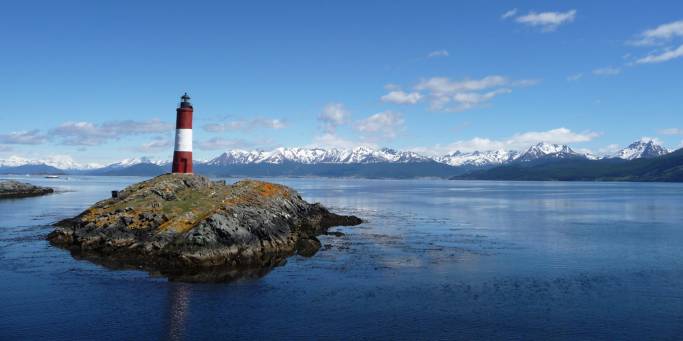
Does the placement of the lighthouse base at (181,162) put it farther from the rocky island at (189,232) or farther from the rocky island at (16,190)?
the rocky island at (16,190)

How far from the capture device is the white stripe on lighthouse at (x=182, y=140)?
66500 millimetres

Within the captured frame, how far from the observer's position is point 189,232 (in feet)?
143

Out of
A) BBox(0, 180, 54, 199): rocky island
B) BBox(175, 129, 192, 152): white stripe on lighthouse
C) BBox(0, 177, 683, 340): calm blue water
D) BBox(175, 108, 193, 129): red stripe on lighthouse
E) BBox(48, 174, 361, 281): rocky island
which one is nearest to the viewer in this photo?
BBox(0, 177, 683, 340): calm blue water

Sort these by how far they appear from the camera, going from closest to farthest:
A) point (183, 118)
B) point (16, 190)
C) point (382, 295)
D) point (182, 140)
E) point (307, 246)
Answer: point (382, 295) → point (307, 246) → point (183, 118) → point (182, 140) → point (16, 190)

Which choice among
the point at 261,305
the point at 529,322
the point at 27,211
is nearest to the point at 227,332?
the point at 261,305

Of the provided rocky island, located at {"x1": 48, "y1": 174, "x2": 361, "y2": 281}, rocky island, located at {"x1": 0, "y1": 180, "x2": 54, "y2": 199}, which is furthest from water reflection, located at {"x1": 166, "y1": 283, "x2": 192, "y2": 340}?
rocky island, located at {"x1": 0, "y1": 180, "x2": 54, "y2": 199}

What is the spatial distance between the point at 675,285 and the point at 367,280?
21.1 metres

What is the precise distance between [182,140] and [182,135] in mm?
662

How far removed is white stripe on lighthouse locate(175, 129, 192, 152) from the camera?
66.5m

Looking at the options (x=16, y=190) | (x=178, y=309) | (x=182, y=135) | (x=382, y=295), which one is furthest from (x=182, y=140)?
(x=16, y=190)

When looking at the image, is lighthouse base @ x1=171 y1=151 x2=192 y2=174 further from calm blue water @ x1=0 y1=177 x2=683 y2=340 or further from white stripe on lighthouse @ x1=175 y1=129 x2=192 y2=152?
calm blue water @ x1=0 y1=177 x2=683 y2=340

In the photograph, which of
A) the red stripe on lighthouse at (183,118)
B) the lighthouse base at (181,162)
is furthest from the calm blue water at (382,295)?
the red stripe on lighthouse at (183,118)

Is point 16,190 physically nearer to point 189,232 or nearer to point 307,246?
point 189,232

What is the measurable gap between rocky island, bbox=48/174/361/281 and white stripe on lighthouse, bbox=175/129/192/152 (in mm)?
7359
